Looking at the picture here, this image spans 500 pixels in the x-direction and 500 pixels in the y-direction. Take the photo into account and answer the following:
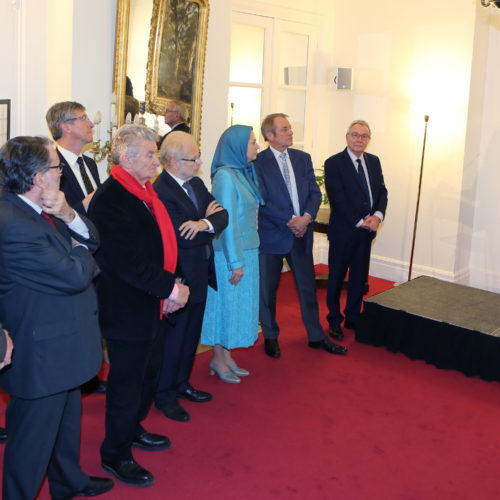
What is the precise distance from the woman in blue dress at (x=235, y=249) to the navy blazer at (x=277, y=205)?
400 mm

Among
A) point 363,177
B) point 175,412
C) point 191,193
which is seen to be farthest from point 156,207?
point 363,177

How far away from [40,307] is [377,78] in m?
5.45

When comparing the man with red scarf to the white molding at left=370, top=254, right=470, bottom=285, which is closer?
the man with red scarf

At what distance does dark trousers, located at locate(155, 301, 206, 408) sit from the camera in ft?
12.1

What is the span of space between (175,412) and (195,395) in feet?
0.87

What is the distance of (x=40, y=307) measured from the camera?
2.36 m

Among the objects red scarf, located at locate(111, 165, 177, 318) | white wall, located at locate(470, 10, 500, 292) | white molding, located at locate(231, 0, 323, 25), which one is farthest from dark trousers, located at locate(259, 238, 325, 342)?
white molding, located at locate(231, 0, 323, 25)

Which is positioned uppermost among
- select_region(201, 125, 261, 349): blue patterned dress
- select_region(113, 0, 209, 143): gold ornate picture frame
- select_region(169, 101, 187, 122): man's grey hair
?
select_region(113, 0, 209, 143): gold ornate picture frame

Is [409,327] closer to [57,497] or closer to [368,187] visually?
[368,187]

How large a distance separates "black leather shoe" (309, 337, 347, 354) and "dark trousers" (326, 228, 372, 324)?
37 cm

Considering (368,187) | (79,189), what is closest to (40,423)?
(79,189)

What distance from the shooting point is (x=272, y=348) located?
4.80 metres

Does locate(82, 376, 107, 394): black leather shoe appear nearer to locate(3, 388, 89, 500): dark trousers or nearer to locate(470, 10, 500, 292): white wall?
locate(3, 388, 89, 500): dark trousers

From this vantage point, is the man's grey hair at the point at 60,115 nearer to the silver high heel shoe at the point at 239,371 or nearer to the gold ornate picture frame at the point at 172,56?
the gold ornate picture frame at the point at 172,56
